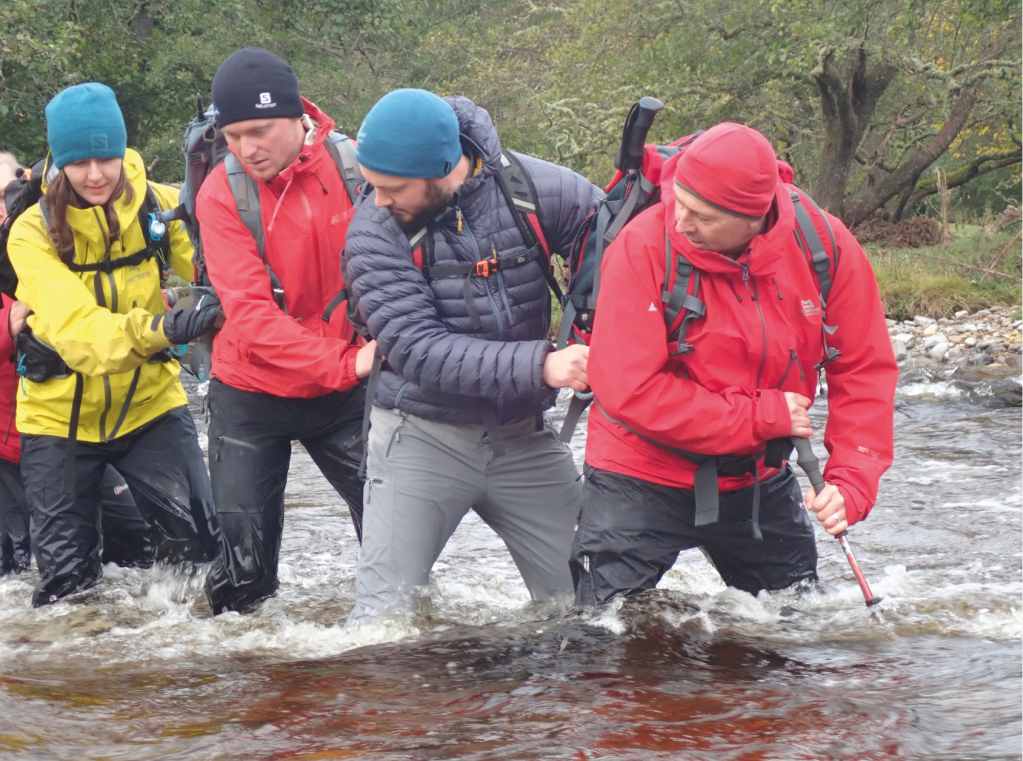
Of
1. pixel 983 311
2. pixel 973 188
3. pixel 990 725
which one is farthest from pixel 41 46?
pixel 973 188

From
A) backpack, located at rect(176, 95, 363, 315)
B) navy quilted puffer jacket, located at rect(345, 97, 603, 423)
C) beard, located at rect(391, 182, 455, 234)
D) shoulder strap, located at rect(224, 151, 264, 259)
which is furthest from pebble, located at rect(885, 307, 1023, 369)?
beard, located at rect(391, 182, 455, 234)

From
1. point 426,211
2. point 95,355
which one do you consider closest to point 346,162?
point 426,211

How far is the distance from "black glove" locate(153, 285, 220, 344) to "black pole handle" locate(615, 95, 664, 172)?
1951 millimetres

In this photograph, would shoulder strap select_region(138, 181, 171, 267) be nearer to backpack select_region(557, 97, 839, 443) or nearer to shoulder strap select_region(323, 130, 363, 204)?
shoulder strap select_region(323, 130, 363, 204)

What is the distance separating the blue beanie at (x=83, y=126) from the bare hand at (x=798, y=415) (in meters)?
2.99

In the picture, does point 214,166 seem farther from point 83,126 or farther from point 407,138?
point 407,138

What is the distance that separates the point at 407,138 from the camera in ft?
12.4

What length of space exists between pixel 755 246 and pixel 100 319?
2.95m

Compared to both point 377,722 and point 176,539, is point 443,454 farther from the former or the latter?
point 176,539

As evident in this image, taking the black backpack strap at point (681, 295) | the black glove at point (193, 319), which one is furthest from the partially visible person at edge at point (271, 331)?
the black backpack strap at point (681, 295)

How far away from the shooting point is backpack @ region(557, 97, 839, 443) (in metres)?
3.54

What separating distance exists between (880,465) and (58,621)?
13.4 ft

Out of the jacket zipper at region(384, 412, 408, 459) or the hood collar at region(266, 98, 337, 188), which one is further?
the hood collar at region(266, 98, 337, 188)

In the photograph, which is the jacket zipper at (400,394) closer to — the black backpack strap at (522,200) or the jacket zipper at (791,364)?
the black backpack strap at (522,200)
